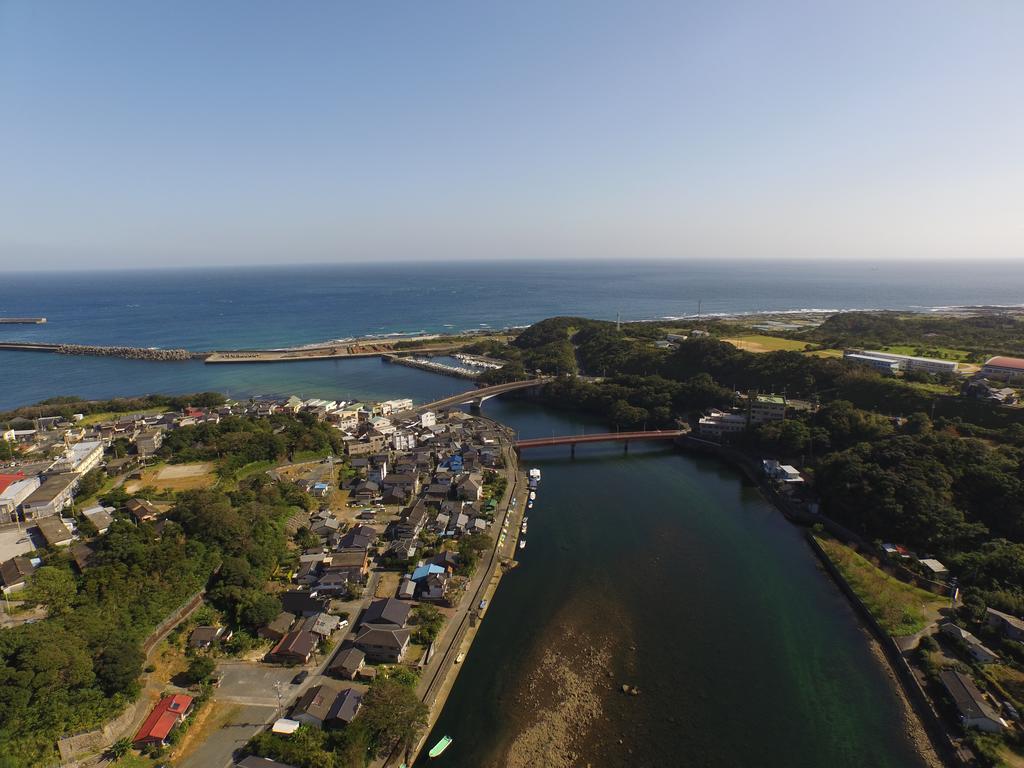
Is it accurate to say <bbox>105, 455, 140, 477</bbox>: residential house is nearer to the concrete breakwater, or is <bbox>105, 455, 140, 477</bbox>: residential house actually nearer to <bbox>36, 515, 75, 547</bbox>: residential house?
<bbox>36, 515, 75, 547</bbox>: residential house

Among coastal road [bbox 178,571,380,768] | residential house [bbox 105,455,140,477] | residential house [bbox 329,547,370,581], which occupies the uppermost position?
residential house [bbox 105,455,140,477]

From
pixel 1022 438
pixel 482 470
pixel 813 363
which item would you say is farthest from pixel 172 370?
pixel 1022 438

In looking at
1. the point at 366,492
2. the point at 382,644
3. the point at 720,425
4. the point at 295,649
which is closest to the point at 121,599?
the point at 295,649

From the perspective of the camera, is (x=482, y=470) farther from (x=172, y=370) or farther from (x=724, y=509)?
(x=172, y=370)

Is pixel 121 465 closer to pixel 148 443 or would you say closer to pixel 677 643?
pixel 148 443

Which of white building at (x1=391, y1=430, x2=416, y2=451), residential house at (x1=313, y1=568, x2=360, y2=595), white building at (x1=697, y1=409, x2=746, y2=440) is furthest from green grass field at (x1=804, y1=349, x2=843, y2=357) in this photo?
residential house at (x1=313, y1=568, x2=360, y2=595)

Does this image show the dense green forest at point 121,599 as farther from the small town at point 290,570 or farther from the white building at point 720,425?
the white building at point 720,425
